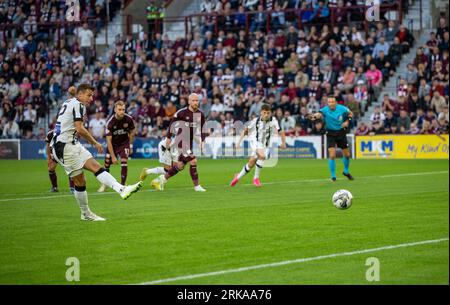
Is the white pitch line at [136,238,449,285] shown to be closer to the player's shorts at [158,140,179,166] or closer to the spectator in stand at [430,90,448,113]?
the player's shorts at [158,140,179,166]

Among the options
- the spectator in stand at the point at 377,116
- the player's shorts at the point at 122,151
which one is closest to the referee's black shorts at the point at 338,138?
the player's shorts at the point at 122,151

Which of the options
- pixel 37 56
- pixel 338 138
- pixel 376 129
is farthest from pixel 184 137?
pixel 37 56

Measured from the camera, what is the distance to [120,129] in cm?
2139

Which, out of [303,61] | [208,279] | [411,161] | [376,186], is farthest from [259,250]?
[303,61]

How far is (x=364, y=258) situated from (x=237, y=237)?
7.95 feet

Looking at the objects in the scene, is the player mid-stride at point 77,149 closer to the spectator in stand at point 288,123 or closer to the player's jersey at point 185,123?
the player's jersey at point 185,123

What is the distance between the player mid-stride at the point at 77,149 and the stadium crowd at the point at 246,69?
21.4 m

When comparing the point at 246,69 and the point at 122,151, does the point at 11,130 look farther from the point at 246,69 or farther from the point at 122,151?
the point at 122,151

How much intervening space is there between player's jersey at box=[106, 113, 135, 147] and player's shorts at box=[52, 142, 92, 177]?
6841 mm

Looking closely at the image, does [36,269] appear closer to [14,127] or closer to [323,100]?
[323,100]

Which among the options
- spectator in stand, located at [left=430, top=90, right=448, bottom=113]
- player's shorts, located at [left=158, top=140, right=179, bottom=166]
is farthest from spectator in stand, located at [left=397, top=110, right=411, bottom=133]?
player's shorts, located at [left=158, top=140, right=179, bottom=166]

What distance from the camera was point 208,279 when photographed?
29.0ft

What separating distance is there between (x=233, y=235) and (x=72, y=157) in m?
3.60

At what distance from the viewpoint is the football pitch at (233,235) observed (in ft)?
30.1
